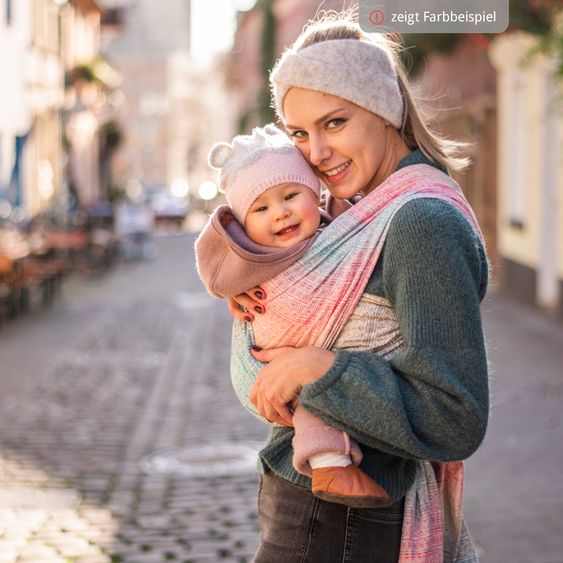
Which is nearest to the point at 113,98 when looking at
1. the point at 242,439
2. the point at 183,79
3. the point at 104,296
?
the point at 104,296

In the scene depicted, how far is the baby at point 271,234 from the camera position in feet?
7.57

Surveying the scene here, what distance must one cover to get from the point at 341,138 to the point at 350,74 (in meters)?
0.13

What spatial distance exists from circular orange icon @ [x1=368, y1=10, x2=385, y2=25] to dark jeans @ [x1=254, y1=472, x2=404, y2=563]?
3.04ft

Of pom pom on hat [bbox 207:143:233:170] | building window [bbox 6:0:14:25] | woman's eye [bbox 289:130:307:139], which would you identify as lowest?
pom pom on hat [bbox 207:143:233:170]

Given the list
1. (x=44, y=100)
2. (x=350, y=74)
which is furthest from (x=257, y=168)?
(x=44, y=100)

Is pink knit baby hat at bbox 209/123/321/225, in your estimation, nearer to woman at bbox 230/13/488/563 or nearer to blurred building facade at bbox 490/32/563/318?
woman at bbox 230/13/488/563

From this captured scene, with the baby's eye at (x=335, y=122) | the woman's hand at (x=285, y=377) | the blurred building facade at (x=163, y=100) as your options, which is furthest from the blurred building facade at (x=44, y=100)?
the blurred building facade at (x=163, y=100)

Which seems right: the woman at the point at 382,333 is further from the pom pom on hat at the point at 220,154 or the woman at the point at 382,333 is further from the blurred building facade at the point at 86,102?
the blurred building facade at the point at 86,102

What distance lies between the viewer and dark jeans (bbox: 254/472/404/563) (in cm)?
243

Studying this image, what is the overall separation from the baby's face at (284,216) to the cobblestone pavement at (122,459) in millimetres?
3217

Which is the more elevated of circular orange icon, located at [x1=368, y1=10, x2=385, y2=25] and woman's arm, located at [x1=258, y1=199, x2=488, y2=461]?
circular orange icon, located at [x1=368, y1=10, x2=385, y2=25]

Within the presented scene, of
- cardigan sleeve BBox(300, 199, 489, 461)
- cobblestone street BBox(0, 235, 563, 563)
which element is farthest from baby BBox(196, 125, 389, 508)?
cobblestone street BBox(0, 235, 563, 563)

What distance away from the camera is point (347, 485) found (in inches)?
90.4

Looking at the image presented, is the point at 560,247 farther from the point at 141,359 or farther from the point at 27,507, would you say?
the point at 27,507
